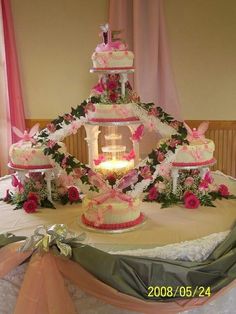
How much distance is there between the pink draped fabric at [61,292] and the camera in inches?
70.7

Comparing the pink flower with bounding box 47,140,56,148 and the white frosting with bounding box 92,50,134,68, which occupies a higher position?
the white frosting with bounding box 92,50,134,68

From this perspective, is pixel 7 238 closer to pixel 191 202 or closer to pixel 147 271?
pixel 147 271

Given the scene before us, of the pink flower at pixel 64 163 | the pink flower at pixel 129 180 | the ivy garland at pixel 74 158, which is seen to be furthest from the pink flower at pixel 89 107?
the pink flower at pixel 129 180

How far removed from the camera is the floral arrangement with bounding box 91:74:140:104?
252 centimetres

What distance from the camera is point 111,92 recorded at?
256cm

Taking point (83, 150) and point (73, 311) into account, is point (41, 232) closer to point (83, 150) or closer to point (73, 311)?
point (73, 311)

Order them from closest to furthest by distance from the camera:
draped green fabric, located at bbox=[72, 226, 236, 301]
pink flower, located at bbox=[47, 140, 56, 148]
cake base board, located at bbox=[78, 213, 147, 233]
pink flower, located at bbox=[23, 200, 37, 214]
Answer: draped green fabric, located at bbox=[72, 226, 236, 301] → cake base board, located at bbox=[78, 213, 147, 233] → pink flower, located at bbox=[47, 140, 56, 148] → pink flower, located at bbox=[23, 200, 37, 214]

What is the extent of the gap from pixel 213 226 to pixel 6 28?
2394mm

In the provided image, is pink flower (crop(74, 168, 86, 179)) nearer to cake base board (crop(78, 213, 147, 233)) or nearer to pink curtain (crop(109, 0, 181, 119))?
cake base board (crop(78, 213, 147, 233))

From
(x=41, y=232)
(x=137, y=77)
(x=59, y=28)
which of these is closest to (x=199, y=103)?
(x=137, y=77)

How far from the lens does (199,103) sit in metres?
3.65

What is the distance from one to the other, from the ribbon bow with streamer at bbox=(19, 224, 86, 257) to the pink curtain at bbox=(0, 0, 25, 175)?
1.87 meters

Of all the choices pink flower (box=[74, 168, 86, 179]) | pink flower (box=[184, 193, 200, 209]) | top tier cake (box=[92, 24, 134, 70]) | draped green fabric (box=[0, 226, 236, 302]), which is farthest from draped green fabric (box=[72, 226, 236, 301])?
top tier cake (box=[92, 24, 134, 70])

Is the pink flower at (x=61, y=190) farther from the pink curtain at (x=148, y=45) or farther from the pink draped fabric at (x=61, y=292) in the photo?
the pink curtain at (x=148, y=45)
